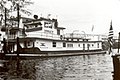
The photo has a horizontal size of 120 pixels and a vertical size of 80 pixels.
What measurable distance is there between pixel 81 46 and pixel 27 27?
1296 cm

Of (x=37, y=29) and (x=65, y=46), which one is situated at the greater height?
(x=37, y=29)

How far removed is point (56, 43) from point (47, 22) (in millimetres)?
4904

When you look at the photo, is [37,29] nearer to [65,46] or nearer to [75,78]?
[65,46]

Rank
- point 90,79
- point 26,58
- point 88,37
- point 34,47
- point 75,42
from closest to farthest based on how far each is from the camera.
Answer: point 90,79 < point 26,58 < point 34,47 < point 75,42 < point 88,37

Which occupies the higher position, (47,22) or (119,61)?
(47,22)

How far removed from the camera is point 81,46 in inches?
2221

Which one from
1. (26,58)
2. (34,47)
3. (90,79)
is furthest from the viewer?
(34,47)

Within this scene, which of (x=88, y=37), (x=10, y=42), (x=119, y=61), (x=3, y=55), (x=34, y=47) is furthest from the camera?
(x=88, y=37)

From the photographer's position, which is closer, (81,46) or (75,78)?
(75,78)

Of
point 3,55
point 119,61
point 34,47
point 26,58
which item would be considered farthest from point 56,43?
point 119,61

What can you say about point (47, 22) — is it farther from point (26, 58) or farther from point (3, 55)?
point (3, 55)

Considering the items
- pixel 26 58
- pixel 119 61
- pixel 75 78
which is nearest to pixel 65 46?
pixel 26 58

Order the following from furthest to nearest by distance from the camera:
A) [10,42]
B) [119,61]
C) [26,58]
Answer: [10,42] → [26,58] → [119,61]

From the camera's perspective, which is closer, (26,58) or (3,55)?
(3,55)
